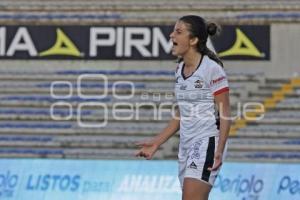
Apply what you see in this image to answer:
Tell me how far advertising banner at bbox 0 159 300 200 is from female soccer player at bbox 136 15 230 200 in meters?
4.31

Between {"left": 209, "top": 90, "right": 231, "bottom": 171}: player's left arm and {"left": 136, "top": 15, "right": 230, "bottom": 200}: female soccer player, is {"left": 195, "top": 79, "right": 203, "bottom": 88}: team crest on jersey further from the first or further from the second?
{"left": 209, "top": 90, "right": 231, "bottom": 171}: player's left arm

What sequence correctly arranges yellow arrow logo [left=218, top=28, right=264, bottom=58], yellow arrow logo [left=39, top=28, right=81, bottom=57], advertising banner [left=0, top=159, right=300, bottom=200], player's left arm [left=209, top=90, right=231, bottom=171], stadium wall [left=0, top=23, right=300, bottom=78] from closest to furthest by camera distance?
player's left arm [left=209, top=90, right=231, bottom=171] < advertising banner [left=0, top=159, right=300, bottom=200] < stadium wall [left=0, top=23, right=300, bottom=78] < yellow arrow logo [left=218, top=28, right=264, bottom=58] < yellow arrow logo [left=39, top=28, right=81, bottom=57]

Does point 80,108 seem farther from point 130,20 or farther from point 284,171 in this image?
point 284,171

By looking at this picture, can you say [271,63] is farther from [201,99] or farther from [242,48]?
[201,99]

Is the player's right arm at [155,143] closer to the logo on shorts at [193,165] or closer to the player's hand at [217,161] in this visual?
the logo on shorts at [193,165]

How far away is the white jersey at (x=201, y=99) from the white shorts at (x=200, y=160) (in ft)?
0.11

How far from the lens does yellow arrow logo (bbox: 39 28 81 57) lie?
43.4 ft

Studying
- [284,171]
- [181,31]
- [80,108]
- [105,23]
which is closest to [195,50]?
[181,31]

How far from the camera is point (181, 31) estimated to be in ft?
11.9

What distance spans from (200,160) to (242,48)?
382 inches

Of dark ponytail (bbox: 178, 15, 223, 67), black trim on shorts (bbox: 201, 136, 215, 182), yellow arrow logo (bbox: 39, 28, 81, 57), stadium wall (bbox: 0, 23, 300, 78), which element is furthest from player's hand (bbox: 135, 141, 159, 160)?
yellow arrow logo (bbox: 39, 28, 81, 57)

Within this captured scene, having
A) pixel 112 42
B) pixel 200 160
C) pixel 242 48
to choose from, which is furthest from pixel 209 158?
pixel 112 42

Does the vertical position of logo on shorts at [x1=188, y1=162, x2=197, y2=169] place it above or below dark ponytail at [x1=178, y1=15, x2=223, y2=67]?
below

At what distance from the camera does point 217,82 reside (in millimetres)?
3605
